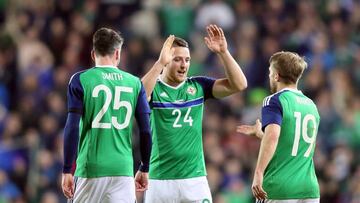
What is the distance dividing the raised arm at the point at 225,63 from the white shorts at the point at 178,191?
0.88m

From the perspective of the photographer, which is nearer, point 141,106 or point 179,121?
point 141,106

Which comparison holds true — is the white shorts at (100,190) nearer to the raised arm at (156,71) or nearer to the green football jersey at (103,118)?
the green football jersey at (103,118)

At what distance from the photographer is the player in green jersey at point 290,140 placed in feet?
30.3

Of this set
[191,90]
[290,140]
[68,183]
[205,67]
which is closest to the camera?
[68,183]

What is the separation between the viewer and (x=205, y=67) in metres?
17.9

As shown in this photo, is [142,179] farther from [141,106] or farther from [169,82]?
[169,82]

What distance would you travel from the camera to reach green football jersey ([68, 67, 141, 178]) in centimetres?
916

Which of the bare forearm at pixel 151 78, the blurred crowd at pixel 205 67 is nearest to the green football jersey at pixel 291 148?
the bare forearm at pixel 151 78

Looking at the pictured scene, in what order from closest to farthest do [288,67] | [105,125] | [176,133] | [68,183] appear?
[68,183] < [105,125] < [288,67] < [176,133]

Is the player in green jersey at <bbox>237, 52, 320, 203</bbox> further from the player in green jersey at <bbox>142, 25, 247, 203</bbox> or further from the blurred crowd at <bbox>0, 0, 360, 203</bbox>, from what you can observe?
the blurred crowd at <bbox>0, 0, 360, 203</bbox>

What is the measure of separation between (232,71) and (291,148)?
104cm

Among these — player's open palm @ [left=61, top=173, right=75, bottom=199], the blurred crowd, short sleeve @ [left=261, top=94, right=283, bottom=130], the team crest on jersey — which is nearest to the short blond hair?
short sleeve @ [left=261, top=94, right=283, bottom=130]

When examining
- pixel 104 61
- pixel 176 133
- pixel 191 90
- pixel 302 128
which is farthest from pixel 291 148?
pixel 104 61

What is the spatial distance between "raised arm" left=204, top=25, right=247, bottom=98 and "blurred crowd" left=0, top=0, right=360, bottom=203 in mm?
5188
